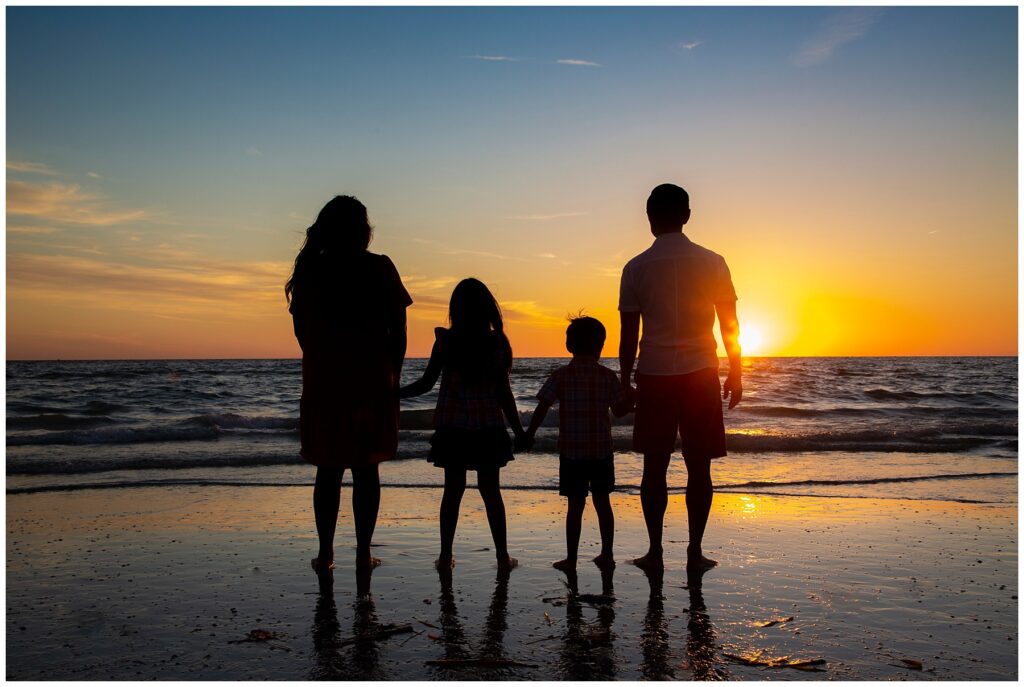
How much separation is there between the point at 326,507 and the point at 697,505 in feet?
6.94

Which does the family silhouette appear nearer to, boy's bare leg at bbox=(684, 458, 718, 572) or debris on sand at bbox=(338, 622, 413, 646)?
boy's bare leg at bbox=(684, 458, 718, 572)

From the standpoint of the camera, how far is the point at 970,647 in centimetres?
343

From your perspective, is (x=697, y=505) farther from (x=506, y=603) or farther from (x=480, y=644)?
(x=480, y=644)

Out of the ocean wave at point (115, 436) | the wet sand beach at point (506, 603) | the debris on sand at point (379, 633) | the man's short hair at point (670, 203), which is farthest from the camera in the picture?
the ocean wave at point (115, 436)

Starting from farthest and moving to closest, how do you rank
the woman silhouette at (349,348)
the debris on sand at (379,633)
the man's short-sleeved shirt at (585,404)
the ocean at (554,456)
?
the ocean at (554,456)
the man's short-sleeved shirt at (585,404)
the woman silhouette at (349,348)
the debris on sand at (379,633)

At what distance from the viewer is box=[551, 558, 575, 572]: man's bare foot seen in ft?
15.2

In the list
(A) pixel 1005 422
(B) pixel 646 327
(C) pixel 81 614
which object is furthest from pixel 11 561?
(A) pixel 1005 422

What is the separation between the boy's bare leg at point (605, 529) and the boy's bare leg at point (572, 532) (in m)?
0.11

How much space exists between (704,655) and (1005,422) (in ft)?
54.2

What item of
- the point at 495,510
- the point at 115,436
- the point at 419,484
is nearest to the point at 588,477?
the point at 495,510

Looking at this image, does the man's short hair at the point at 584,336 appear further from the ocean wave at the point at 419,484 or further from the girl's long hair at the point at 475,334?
the ocean wave at the point at 419,484

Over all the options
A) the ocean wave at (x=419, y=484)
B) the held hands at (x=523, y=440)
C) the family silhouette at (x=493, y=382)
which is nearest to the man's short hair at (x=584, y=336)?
the family silhouette at (x=493, y=382)

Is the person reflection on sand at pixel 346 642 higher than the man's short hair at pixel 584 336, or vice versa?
the man's short hair at pixel 584 336

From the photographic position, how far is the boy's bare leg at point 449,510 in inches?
187
